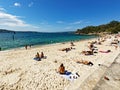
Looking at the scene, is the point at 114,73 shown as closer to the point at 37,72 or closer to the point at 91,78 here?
the point at 91,78

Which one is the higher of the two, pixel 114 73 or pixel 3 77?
pixel 114 73

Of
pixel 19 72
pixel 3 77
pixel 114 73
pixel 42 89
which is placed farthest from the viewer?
pixel 19 72

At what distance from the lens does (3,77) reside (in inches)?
318

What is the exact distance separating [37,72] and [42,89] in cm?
273

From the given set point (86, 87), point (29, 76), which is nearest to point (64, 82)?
point (86, 87)

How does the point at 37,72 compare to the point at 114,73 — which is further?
the point at 37,72

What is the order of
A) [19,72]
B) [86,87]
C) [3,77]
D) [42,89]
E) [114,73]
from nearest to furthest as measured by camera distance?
[86,87] → [42,89] → [114,73] → [3,77] → [19,72]

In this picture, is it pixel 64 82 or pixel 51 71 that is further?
pixel 51 71

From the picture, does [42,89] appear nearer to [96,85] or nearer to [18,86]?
[18,86]

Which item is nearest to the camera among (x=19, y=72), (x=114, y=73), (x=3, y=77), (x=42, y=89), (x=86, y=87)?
(x=86, y=87)

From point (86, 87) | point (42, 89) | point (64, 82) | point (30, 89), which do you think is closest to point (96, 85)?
point (86, 87)

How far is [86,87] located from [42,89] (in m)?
2.43

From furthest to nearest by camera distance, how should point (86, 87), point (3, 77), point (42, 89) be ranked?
point (3, 77), point (42, 89), point (86, 87)

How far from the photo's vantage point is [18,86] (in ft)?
22.4
